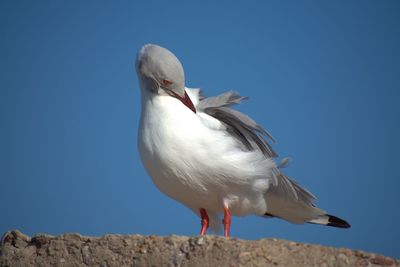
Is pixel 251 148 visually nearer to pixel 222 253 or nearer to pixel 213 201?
pixel 213 201

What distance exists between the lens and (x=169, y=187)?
704cm

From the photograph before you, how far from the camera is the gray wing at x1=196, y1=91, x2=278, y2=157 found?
7727mm

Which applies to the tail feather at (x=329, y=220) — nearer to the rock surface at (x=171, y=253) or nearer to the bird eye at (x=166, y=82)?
the bird eye at (x=166, y=82)

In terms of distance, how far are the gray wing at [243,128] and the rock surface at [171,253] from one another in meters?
2.97

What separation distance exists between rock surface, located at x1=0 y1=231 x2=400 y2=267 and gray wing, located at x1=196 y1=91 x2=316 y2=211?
297cm

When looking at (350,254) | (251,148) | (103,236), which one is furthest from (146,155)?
(350,254)

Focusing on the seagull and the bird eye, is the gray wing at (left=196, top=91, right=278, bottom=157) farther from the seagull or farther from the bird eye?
the bird eye

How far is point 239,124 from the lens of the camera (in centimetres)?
780

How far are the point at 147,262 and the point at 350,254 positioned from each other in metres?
1.50

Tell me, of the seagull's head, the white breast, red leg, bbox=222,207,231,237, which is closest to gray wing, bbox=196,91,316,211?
the white breast

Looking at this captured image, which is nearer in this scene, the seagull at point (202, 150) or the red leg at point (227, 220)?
the seagull at point (202, 150)

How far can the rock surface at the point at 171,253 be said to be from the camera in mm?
4441

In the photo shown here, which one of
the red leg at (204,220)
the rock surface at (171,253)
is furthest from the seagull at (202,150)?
the rock surface at (171,253)

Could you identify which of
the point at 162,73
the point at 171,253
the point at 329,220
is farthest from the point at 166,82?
the point at 329,220
